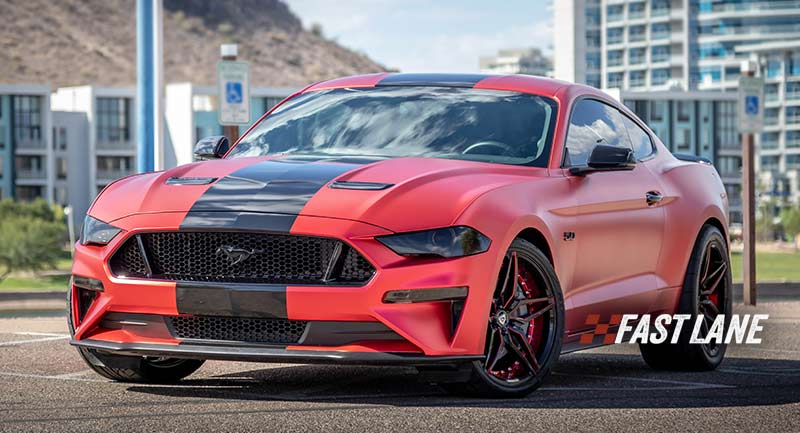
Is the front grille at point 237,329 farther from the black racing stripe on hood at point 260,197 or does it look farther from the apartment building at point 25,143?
the apartment building at point 25,143

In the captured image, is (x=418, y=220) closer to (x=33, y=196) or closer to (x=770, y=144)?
(x=33, y=196)

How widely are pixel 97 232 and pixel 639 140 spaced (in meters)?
3.75

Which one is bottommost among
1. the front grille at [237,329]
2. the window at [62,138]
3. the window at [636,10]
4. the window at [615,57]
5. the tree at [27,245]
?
the tree at [27,245]

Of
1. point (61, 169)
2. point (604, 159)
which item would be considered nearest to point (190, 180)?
point (604, 159)

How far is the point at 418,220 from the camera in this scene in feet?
21.6

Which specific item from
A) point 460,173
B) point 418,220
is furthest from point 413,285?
point 460,173

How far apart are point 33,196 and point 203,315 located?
125m

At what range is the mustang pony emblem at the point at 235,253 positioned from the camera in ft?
21.5

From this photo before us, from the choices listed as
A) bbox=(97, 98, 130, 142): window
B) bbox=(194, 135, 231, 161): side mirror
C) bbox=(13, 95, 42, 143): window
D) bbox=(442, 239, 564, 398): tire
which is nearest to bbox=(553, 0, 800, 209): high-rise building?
bbox=(97, 98, 130, 142): window

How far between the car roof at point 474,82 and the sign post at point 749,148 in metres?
11.1

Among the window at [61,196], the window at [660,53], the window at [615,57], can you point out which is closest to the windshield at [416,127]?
the window at [61,196]

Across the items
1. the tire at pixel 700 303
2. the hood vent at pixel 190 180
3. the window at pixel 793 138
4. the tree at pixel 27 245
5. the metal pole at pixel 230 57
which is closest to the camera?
the hood vent at pixel 190 180

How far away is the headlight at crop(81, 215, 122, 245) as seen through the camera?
691 cm

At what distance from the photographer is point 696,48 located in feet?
586
